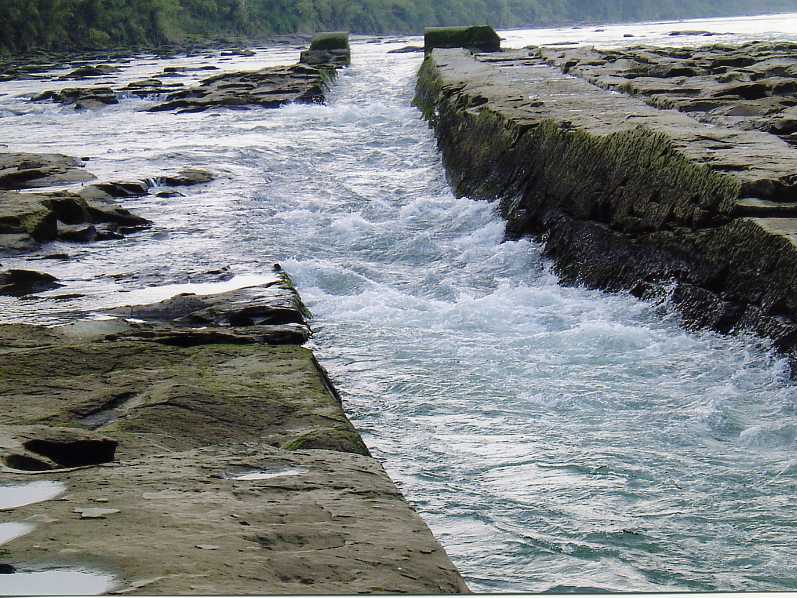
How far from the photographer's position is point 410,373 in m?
5.36

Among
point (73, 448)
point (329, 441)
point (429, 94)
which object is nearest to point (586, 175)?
point (329, 441)

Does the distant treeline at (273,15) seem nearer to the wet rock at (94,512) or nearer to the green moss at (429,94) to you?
the green moss at (429,94)

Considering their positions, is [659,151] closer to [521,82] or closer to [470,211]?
[470,211]

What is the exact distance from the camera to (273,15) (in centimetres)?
7644

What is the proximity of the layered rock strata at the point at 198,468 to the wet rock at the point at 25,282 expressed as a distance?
1384mm

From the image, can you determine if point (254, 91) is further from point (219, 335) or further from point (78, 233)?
point (219, 335)

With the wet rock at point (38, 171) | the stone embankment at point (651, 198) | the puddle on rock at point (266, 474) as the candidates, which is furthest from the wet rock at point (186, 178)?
the puddle on rock at point (266, 474)

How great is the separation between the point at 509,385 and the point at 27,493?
8.87 ft

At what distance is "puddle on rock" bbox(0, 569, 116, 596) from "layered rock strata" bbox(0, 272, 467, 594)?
3cm

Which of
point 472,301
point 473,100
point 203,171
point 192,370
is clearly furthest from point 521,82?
point 192,370

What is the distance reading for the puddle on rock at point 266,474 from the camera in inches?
Result: 126

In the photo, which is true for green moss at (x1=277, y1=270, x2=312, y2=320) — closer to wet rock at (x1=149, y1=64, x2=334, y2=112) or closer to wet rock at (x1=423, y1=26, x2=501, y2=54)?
wet rock at (x1=149, y1=64, x2=334, y2=112)

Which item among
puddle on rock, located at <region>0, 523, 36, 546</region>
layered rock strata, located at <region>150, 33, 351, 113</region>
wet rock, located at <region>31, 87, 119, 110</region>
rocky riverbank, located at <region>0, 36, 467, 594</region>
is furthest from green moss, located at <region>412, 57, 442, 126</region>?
puddle on rock, located at <region>0, 523, 36, 546</region>

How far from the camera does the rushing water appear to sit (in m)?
3.36
